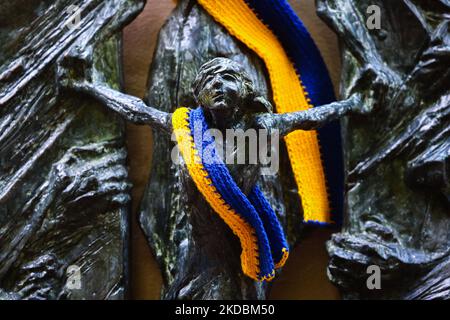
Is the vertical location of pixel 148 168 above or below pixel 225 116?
below

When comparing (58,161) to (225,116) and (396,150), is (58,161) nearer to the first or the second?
(225,116)

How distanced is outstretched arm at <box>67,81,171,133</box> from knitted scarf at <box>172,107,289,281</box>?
5cm

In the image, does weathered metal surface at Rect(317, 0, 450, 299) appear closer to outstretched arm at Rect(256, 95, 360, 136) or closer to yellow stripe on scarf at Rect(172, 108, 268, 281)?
outstretched arm at Rect(256, 95, 360, 136)

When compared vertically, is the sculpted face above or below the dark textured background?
above

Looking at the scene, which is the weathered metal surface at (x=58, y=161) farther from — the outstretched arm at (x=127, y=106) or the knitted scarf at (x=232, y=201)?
the knitted scarf at (x=232, y=201)

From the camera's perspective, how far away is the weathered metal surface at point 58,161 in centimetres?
150

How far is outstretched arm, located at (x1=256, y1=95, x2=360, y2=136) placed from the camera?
1398 millimetres

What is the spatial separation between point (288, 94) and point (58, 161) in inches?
17.0

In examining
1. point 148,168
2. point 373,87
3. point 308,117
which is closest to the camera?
point 308,117

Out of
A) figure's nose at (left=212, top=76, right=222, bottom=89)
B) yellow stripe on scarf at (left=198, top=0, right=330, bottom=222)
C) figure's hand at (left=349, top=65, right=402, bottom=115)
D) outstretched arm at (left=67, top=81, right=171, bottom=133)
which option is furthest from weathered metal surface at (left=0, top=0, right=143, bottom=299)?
figure's hand at (left=349, top=65, right=402, bottom=115)

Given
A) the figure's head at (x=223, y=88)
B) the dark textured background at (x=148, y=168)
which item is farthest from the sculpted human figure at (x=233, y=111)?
the dark textured background at (x=148, y=168)

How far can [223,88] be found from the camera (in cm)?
134

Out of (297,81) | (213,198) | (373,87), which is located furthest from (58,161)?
(373,87)

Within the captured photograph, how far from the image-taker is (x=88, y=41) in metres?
1.58
